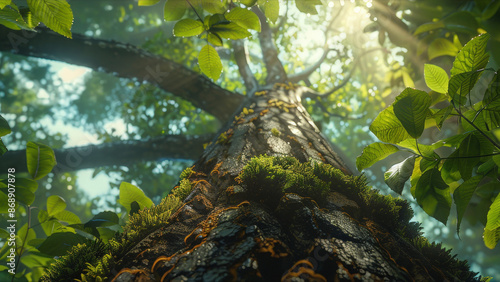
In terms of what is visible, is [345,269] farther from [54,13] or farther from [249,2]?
[54,13]

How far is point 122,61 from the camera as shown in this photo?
153 inches

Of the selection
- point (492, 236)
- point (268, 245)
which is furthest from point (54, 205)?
point (492, 236)

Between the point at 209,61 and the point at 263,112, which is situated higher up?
the point at 263,112

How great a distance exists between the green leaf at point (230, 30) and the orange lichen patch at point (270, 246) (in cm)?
86

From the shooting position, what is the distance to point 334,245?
0.98m

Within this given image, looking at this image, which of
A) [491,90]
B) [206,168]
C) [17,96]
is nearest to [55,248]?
[206,168]

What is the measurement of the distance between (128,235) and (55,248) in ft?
1.93

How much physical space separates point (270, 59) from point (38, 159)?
4.24 metres

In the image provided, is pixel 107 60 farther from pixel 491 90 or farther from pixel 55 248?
pixel 491 90

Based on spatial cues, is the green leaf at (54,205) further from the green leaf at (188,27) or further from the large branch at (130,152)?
the large branch at (130,152)

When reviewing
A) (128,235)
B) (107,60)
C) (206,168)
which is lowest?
(128,235)

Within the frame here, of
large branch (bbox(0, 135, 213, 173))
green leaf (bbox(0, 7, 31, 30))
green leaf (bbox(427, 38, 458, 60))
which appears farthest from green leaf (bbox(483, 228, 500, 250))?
large branch (bbox(0, 135, 213, 173))

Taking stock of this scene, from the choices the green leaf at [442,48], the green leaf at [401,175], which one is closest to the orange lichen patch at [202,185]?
the green leaf at [401,175]

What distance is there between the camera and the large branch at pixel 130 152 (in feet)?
14.0
